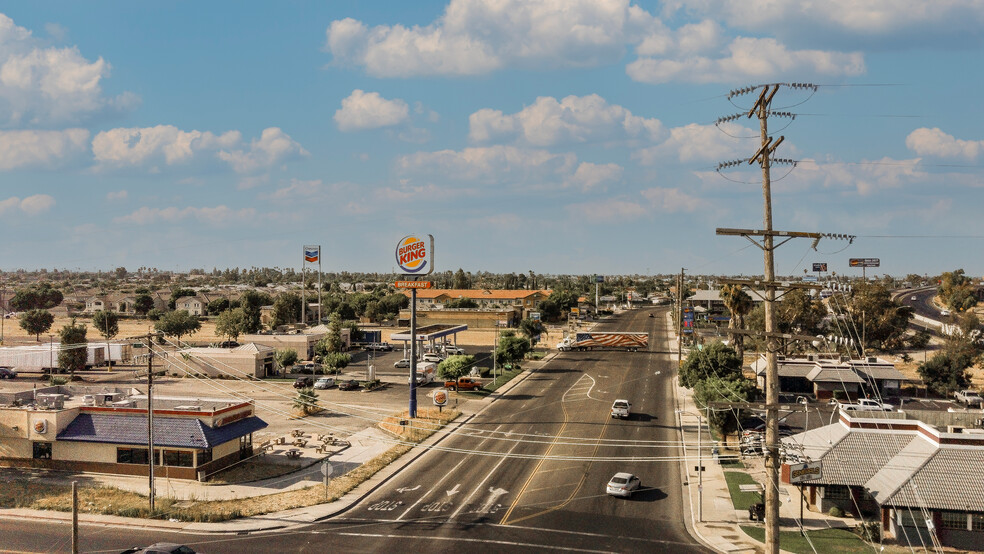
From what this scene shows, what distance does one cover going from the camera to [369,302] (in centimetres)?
17350

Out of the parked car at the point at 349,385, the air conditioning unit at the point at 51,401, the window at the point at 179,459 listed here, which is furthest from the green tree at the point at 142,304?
the window at the point at 179,459

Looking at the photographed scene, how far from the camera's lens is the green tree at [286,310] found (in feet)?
479

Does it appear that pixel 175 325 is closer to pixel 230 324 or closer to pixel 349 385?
pixel 230 324

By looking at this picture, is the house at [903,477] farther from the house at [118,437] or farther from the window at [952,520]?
the house at [118,437]

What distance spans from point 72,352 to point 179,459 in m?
57.4

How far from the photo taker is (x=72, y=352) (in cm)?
8881

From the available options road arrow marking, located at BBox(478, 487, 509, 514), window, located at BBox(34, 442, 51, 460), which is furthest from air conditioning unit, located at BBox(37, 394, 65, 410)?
road arrow marking, located at BBox(478, 487, 509, 514)

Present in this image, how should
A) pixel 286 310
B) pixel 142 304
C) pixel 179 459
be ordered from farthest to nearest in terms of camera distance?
pixel 142 304, pixel 286 310, pixel 179 459

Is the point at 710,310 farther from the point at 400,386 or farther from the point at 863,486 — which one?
the point at 863,486

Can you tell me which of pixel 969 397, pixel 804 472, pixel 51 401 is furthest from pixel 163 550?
pixel 969 397

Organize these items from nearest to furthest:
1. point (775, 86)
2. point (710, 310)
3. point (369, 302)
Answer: point (775, 86)
point (369, 302)
point (710, 310)

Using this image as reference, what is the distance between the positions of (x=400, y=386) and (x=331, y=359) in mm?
9797

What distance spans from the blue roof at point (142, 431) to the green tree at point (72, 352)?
47.1 meters

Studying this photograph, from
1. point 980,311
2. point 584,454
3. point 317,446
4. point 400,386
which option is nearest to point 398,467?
point 317,446
